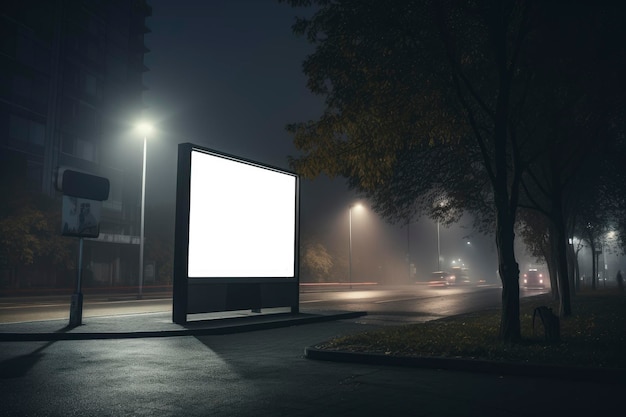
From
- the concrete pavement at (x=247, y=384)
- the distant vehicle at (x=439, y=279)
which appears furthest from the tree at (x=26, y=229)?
the distant vehicle at (x=439, y=279)

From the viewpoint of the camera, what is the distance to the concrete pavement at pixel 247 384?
6.06 metres

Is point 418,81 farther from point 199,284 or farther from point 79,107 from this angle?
point 79,107

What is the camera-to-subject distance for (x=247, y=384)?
7.41 m

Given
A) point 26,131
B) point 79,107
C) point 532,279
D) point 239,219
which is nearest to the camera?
point 239,219

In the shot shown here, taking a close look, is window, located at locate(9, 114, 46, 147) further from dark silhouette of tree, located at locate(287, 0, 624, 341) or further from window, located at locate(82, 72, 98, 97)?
dark silhouette of tree, located at locate(287, 0, 624, 341)

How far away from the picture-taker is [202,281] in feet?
48.7

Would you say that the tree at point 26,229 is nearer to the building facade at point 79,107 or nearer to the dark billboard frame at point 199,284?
the building facade at point 79,107

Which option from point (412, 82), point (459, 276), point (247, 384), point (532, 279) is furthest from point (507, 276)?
point (459, 276)

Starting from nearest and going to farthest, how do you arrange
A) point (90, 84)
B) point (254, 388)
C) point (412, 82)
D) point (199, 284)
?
point (254, 388), point (412, 82), point (199, 284), point (90, 84)

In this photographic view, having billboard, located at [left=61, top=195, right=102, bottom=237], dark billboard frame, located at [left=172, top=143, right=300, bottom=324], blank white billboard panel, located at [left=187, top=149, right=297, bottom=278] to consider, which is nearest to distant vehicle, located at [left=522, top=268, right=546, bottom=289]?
blank white billboard panel, located at [left=187, top=149, right=297, bottom=278]

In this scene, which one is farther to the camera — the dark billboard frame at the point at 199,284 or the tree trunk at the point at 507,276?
the dark billboard frame at the point at 199,284

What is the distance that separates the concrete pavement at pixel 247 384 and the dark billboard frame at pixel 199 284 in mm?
2445

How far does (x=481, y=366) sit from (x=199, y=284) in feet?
27.7

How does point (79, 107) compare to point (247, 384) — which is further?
point (79, 107)
